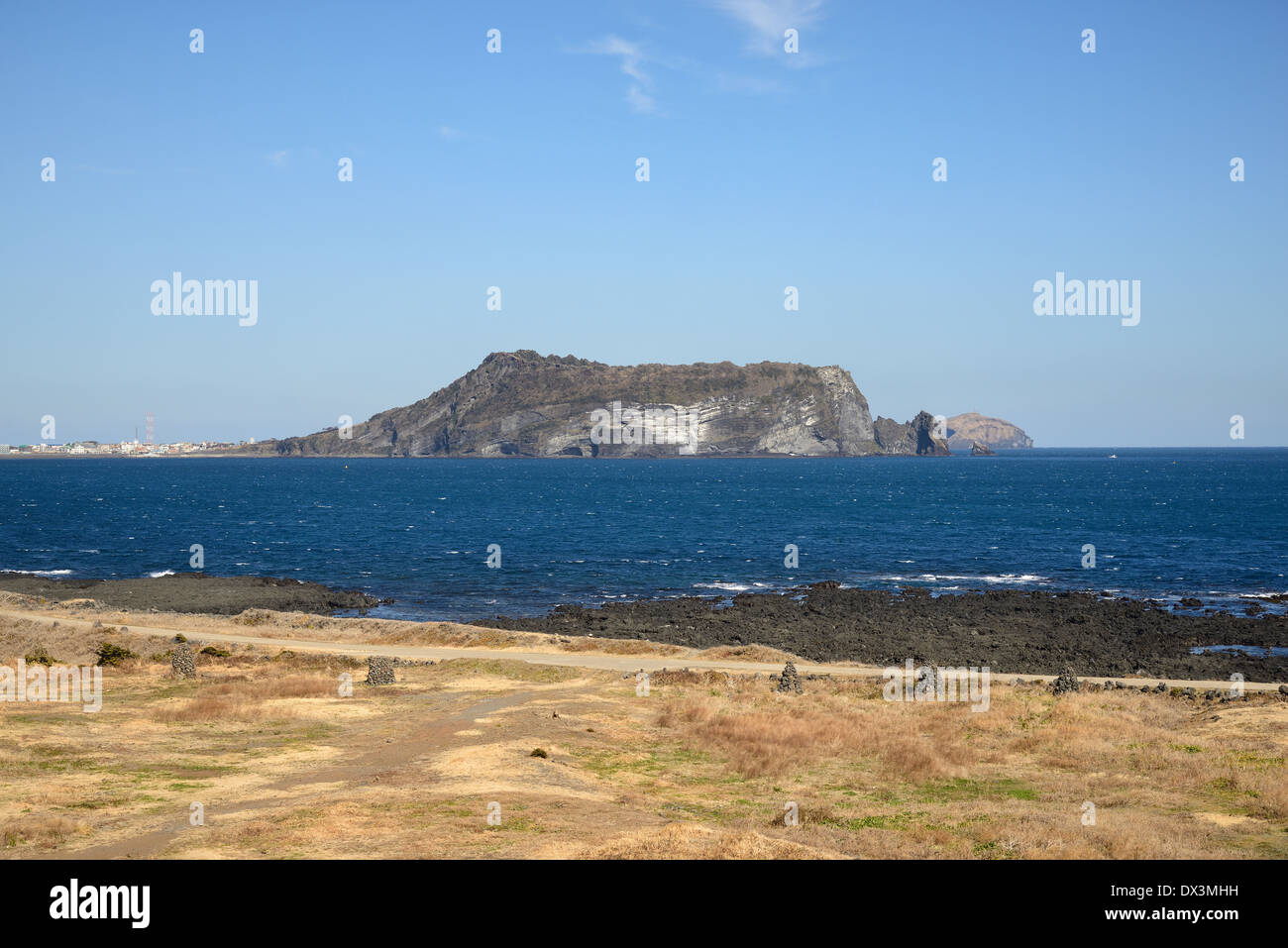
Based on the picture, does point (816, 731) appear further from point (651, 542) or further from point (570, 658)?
point (651, 542)

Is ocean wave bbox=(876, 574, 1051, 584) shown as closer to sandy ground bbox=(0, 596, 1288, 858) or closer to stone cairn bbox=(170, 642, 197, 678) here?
sandy ground bbox=(0, 596, 1288, 858)

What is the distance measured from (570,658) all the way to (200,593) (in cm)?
3639

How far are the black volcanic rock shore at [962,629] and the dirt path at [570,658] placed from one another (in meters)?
3.00

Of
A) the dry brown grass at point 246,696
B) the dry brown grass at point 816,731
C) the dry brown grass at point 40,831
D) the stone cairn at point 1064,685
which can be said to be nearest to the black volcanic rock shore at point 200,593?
the dry brown grass at point 246,696

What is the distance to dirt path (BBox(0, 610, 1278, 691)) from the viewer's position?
42688 millimetres

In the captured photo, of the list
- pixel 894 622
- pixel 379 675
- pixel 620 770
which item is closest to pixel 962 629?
pixel 894 622

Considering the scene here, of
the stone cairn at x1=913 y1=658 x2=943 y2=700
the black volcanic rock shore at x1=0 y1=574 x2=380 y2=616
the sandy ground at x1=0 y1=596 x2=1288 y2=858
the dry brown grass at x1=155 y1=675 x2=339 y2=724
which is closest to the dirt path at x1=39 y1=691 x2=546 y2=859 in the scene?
the sandy ground at x1=0 y1=596 x2=1288 y2=858

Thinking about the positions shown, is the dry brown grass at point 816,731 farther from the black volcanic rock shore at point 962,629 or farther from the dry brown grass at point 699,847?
the black volcanic rock shore at point 962,629

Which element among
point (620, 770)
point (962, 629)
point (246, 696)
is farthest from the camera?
point (962, 629)

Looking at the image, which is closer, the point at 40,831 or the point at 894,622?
the point at 40,831

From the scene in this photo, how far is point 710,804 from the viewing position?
23.2 m

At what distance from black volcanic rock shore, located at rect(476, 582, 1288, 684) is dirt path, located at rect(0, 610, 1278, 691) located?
3.00 meters

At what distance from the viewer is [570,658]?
4634 cm
